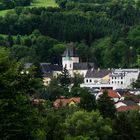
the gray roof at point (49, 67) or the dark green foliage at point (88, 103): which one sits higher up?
the dark green foliage at point (88, 103)

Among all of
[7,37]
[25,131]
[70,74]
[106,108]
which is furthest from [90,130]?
[7,37]

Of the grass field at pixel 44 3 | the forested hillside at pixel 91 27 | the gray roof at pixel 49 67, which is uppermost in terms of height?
the gray roof at pixel 49 67

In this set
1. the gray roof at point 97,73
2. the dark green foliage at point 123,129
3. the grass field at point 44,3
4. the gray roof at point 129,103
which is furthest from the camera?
the grass field at point 44,3

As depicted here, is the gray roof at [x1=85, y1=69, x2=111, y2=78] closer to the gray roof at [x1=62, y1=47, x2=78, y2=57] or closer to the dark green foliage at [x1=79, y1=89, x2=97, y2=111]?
the gray roof at [x1=62, y1=47, x2=78, y2=57]

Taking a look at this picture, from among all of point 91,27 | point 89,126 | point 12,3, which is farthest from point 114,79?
point 12,3

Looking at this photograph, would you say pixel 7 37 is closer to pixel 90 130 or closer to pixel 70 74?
pixel 70 74

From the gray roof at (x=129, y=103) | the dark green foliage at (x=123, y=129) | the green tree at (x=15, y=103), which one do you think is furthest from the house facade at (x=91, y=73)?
the green tree at (x=15, y=103)

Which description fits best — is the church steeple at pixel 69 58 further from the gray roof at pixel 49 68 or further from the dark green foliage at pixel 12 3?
the dark green foliage at pixel 12 3

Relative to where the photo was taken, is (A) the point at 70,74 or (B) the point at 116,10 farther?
(B) the point at 116,10
